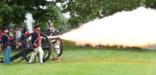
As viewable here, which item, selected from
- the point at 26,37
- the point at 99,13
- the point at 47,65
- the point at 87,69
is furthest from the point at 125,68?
the point at 99,13

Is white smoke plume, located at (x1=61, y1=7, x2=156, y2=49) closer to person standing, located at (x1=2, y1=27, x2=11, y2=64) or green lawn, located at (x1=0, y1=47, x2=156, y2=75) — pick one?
green lawn, located at (x1=0, y1=47, x2=156, y2=75)

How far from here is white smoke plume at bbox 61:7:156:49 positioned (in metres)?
25.1

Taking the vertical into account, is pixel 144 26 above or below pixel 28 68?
above

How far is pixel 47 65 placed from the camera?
24406 mm

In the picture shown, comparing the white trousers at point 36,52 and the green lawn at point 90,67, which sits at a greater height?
the white trousers at point 36,52

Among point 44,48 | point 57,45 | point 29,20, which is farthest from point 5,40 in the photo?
point 29,20

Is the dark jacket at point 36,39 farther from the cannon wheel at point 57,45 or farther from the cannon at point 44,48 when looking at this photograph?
the cannon wheel at point 57,45

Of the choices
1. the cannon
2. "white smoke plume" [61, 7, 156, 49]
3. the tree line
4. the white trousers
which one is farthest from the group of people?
the tree line

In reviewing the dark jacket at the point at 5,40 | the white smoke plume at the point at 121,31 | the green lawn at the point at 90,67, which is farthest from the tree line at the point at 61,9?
the dark jacket at the point at 5,40

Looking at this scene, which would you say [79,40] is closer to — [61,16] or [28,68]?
[28,68]

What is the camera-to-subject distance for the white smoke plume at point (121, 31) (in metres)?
25.1

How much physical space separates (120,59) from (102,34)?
5.74 ft

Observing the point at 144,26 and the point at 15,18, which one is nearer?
the point at 144,26

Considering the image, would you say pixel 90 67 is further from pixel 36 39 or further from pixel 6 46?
pixel 6 46
